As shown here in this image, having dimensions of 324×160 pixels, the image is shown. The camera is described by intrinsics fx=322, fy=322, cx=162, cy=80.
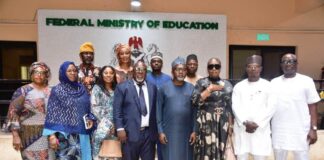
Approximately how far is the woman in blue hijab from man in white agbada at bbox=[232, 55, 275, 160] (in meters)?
1.57

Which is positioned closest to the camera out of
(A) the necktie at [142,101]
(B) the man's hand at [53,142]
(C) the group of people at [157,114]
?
(B) the man's hand at [53,142]

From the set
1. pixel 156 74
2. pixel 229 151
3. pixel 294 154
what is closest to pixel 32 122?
pixel 156 74

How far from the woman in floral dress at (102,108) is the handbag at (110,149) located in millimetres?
43

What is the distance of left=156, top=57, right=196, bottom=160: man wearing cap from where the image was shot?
10.6 feet

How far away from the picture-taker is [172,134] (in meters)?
3.25

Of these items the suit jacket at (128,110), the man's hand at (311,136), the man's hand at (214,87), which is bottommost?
the man's hand at (311,136)

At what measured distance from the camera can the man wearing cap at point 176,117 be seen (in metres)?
3.24

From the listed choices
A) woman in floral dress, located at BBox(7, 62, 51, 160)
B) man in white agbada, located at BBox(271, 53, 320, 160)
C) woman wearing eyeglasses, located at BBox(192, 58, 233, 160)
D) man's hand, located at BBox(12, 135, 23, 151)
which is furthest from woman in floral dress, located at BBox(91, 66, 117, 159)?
man in white agbada, located at BBox(271, 53, 320, 160)

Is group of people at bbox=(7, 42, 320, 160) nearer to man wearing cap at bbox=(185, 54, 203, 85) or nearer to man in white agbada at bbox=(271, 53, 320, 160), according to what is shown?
man in white agbada at bbox=(271, 53, 320, 160)

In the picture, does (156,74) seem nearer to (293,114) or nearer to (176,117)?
(176,117)

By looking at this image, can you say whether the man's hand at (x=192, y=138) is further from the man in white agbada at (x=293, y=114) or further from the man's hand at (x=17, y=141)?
the man's hand at (x=17, y=141)

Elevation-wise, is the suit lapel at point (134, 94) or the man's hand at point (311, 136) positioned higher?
the suit lapel at point (134, 94)

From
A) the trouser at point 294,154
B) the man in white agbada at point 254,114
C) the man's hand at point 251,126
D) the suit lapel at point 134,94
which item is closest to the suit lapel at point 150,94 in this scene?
the suit lapel at point 134,94

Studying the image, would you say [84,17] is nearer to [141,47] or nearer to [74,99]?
[141,47]
